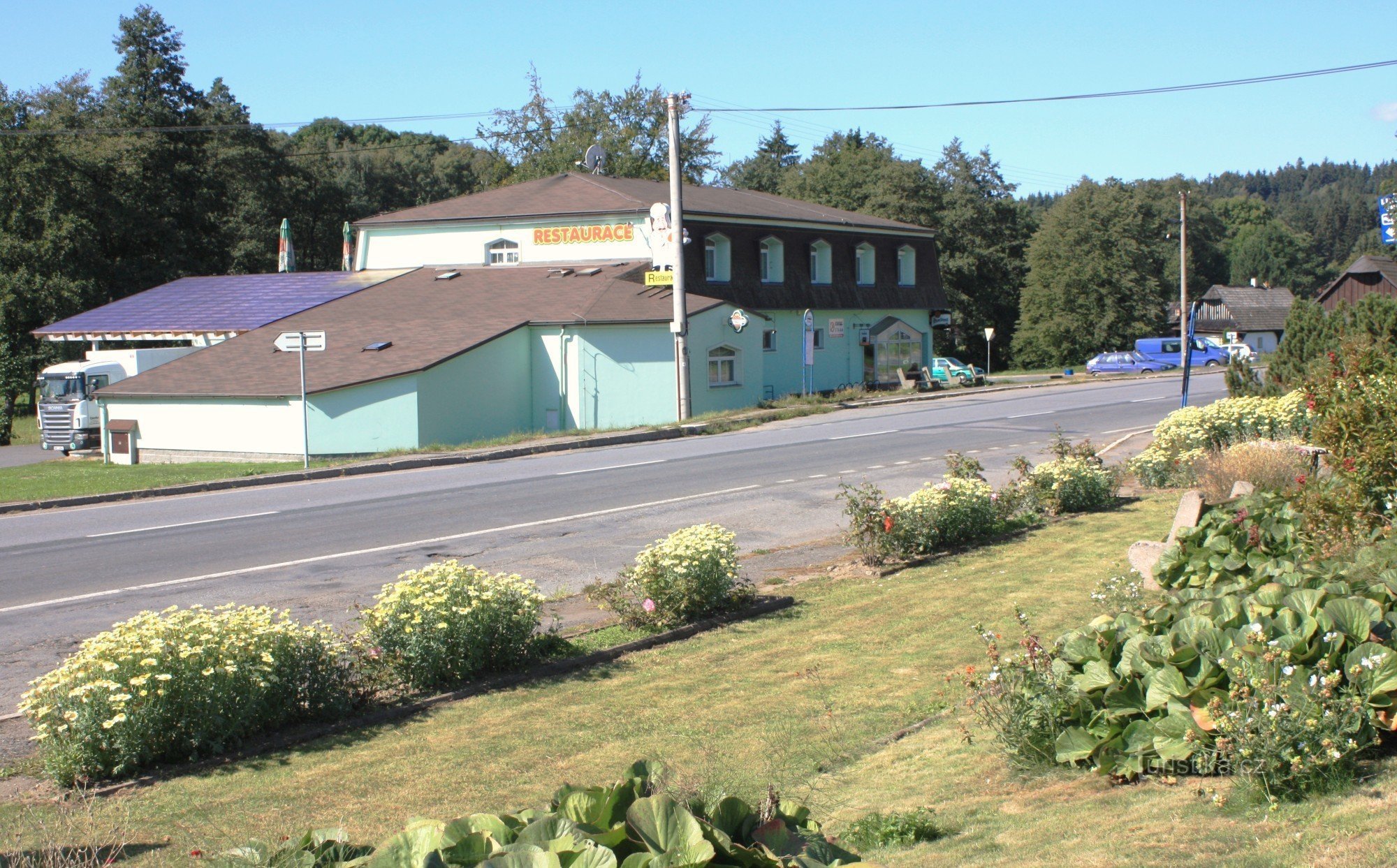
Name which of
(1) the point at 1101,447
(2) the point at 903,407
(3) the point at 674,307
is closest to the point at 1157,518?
(1) the point at 1101,447

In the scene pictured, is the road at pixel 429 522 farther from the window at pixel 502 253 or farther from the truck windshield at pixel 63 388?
the truck windshield at pixel 63 388

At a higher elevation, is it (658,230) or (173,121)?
(173,121)

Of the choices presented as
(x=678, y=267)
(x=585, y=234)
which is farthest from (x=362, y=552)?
(x=585, y=234)

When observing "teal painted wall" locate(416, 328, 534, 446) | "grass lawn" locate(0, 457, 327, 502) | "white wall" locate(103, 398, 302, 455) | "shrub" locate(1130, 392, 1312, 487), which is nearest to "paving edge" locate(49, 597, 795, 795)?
"shrub" locate(1130, 392, 1312, 487)

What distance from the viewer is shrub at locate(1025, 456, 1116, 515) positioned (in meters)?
13.8

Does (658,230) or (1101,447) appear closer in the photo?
(1101,447)

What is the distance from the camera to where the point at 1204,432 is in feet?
51.8

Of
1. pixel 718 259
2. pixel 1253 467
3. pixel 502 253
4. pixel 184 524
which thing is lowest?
pixel 184 524

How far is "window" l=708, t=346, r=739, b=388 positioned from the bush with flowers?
26.2 m

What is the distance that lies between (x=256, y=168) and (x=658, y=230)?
37.2 metres

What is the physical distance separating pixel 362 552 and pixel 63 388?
94.9 ft

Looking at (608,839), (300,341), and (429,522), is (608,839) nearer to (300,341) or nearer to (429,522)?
(429,522)

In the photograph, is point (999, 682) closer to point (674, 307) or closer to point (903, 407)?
point (674, 307)

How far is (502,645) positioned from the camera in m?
8.66
